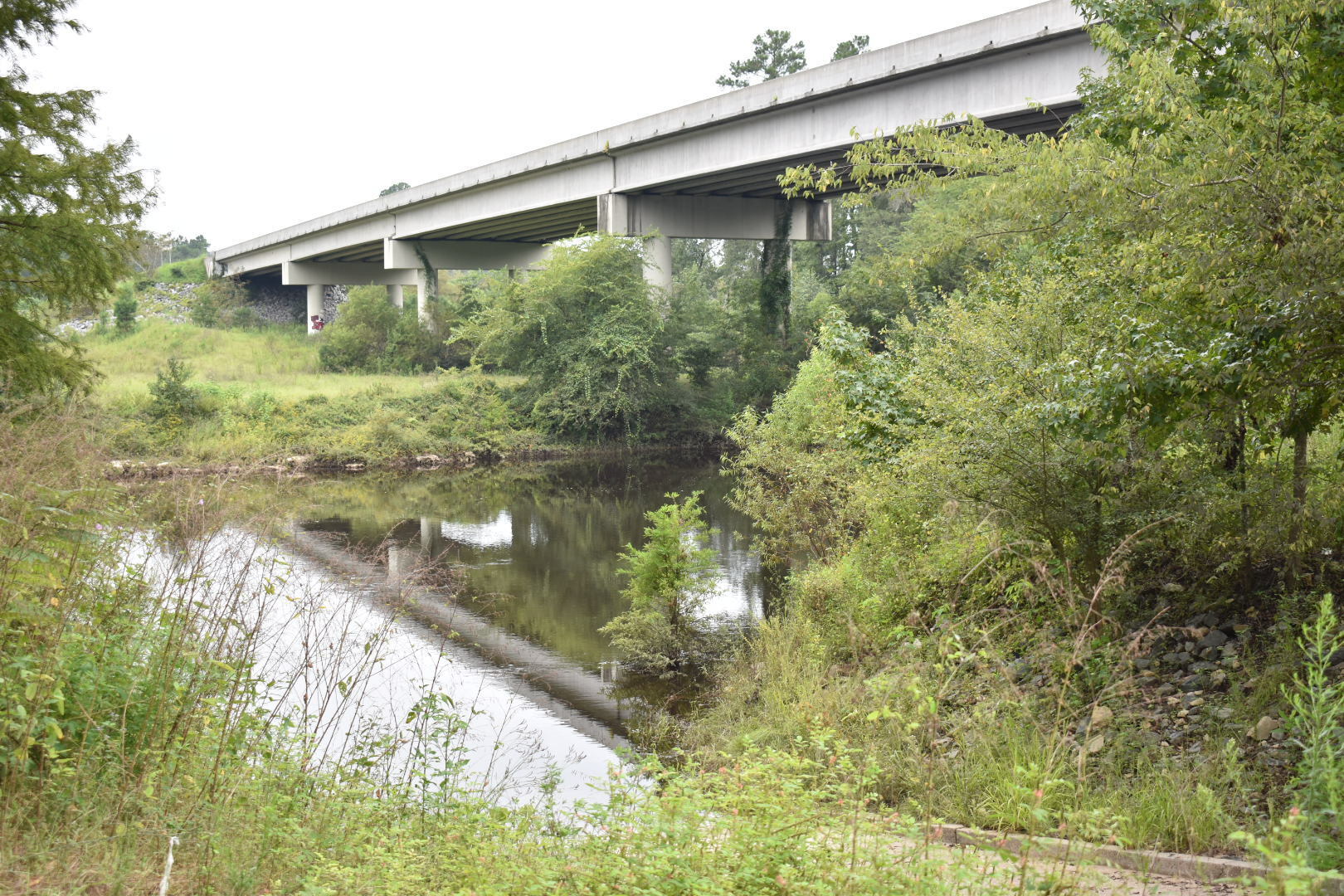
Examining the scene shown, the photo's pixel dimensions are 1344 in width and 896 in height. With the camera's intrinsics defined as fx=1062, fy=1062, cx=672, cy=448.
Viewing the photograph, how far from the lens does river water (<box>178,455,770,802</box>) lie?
6.65 meters

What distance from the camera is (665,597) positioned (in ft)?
40.2

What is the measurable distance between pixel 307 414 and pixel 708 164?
15.0 metres

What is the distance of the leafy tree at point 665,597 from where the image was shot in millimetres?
11961

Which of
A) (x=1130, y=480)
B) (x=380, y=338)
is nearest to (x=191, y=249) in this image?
(x=380, y=338)

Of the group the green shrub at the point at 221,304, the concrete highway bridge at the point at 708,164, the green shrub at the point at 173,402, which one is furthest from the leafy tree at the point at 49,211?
the green shrub at the point at 221,304

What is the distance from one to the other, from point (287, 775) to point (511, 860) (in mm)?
1830

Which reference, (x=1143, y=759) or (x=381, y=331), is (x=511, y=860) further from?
(x=381, y=331)

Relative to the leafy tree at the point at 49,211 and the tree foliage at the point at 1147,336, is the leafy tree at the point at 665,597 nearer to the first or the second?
the tree foliage at the point at 1147,336

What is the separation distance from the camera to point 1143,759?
5.87m

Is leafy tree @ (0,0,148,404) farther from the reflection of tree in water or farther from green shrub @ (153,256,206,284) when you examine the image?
green shrub @ (153,256,206,284)

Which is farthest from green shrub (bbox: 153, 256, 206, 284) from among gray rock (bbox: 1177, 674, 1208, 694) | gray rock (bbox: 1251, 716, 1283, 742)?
gray rock (bbox: 1251, 716, 1283, 742)

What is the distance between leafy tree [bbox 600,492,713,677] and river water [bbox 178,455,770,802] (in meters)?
0.36

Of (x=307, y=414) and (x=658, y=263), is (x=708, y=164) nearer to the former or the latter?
(x=658, y=263)

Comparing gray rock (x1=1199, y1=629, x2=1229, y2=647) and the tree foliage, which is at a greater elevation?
the tree foliage
